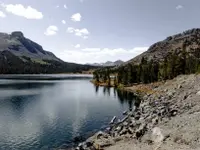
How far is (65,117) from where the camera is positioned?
265ft

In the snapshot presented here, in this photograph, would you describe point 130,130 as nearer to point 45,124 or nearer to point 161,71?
point 45,124

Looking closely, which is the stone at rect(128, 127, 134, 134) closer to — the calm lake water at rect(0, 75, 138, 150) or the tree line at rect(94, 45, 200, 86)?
the calm lake water at rect(0, 75, 138, 150)

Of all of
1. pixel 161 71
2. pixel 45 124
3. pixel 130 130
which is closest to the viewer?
pixel 130 130

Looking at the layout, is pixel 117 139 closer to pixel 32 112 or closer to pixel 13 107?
pixel 32 112

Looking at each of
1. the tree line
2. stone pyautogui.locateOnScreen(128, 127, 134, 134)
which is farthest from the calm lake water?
the tree line

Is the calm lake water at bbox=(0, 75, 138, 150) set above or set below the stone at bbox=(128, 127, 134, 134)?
below

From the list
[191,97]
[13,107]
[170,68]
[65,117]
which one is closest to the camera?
[191,97]

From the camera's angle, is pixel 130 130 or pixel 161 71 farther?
pixel 161 71

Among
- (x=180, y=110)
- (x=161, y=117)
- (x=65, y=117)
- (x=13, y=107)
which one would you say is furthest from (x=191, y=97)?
(x=13, y=107)

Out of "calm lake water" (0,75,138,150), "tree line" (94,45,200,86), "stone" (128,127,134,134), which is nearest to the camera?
"stone" (128,127,134,134)

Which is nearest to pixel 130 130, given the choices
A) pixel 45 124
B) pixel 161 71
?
pixel 45 124

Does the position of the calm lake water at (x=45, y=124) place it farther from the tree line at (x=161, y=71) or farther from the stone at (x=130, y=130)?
the tree line at (x=161, y=71)

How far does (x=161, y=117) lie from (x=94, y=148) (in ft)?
63.9

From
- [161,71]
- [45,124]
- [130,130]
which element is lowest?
[45,124]
